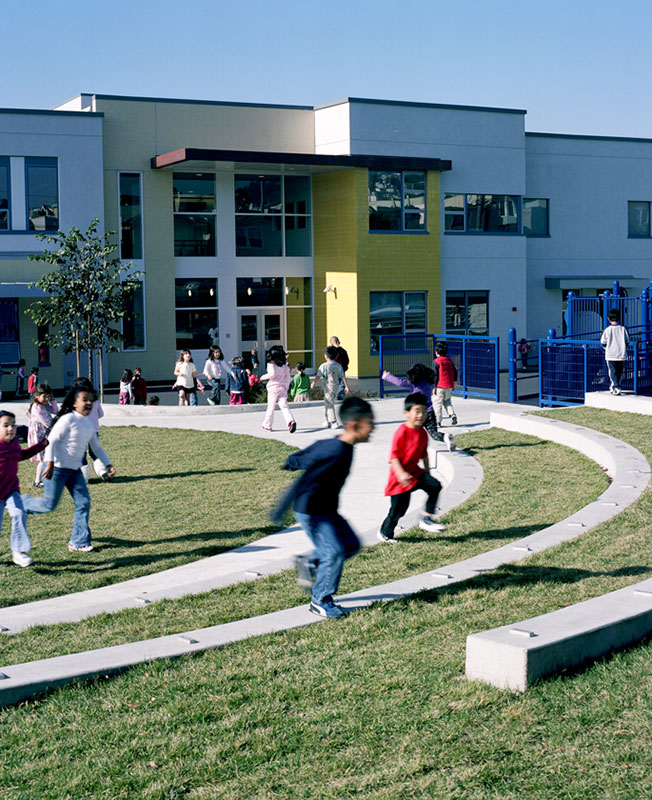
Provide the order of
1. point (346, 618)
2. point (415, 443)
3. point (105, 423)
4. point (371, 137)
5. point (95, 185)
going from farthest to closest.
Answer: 1. point (371, 137)
2. point (95, 185)
3. point (105, 423)
4. point (415, 443)
5. point (346, 618)

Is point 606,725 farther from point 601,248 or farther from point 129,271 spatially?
point 601,248

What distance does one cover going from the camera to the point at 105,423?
2309 cm

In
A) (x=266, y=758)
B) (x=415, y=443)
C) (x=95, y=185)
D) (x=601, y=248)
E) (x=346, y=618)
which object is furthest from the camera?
(x=601, y=248)

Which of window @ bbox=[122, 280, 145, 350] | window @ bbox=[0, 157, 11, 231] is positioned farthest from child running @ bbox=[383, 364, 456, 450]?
window @ bbox=[0, 157, 11, 231]

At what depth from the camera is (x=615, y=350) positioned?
20.2 m

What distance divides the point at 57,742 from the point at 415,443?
504cm

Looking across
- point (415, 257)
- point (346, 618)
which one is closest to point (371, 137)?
point (415, 257)

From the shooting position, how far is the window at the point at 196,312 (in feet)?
108

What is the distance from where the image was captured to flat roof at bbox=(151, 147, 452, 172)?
2990 centimetres

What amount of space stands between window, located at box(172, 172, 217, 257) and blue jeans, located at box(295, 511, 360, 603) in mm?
26186

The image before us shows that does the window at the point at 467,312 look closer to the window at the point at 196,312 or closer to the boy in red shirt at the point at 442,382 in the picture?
the window at the point at 196,312

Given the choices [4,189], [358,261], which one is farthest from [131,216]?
[358,261]

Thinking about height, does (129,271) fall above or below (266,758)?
above

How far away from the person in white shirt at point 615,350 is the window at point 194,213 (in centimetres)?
1599
